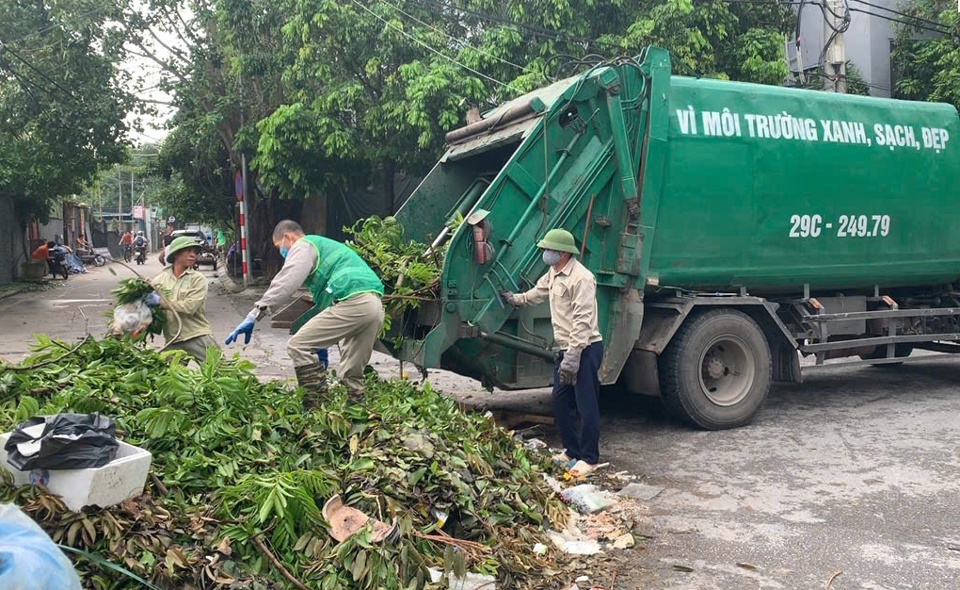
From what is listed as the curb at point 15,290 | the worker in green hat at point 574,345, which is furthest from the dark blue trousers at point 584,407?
the curb at point 15,290

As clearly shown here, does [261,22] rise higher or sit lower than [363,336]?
higher

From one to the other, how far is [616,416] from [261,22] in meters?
9.50

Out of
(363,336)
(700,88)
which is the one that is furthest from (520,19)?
(363,336)

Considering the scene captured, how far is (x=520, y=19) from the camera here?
11.8 meters

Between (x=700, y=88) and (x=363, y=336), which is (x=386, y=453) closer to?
(x=363, y=336)

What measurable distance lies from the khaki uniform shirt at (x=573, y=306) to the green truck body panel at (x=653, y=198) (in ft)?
1.26

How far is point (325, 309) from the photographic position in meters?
5.51

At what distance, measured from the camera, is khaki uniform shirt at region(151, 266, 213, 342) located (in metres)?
5.56

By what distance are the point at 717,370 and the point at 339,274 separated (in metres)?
3.04

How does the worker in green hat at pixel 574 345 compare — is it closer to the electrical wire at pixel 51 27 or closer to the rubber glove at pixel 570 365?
the rubber glove at pixel 570 365

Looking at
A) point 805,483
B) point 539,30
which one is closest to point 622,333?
point 805,483

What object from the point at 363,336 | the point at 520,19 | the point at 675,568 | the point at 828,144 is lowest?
the point at 675,568

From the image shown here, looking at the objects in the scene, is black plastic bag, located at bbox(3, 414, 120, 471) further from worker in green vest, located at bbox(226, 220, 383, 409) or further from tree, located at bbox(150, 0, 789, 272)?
tree, located at bbox(150, 0, 789, 272)

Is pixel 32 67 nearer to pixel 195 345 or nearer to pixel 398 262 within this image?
pixel 195 345
